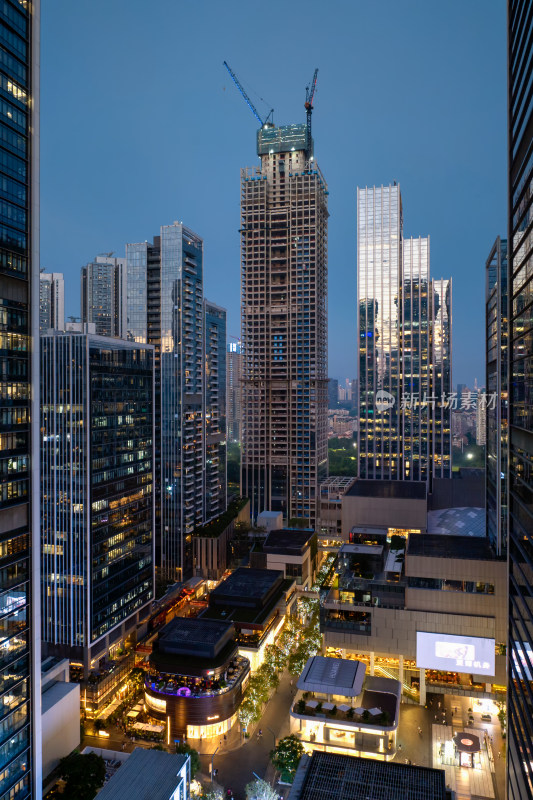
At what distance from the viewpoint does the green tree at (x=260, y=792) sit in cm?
3228

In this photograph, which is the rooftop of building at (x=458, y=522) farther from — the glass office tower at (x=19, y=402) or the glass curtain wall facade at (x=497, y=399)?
the glass office tower at (x=19, y=402)

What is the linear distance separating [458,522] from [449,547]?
1769 cm

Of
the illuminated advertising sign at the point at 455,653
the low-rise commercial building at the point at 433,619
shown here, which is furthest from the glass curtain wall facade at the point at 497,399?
the illuminated advertising sign at the point at 455,653

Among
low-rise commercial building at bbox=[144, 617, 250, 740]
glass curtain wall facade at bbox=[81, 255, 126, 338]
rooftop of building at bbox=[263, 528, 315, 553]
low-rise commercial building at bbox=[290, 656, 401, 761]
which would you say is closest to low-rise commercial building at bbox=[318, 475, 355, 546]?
rooftop of building at bbox=[263, 528, 315, 553]

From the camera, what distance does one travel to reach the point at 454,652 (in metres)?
41.3

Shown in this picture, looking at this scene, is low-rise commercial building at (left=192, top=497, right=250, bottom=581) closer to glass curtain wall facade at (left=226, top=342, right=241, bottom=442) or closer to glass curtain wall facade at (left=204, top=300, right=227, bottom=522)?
glass curtain wall facade at (left=204, top=300, right=227, bottom=522)

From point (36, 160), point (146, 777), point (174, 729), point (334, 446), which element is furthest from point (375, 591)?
point (334, 446)

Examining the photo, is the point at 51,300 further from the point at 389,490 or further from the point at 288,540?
the point at 389,490

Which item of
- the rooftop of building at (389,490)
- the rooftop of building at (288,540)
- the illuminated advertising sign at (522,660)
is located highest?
the illuminated advertising sign at (522,660)

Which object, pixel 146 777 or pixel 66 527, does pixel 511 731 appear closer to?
pixel 146 777

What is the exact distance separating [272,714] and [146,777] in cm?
1705

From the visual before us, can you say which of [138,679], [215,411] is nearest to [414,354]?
[215,411]

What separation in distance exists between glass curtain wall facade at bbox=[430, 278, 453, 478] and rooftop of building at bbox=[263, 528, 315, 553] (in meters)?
41.4

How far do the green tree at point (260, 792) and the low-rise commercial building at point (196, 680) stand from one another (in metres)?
8.87
